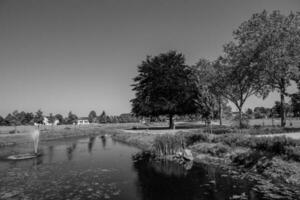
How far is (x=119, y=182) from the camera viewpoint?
15.9 metres

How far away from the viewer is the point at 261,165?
16.8m

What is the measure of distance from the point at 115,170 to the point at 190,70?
39498 mm

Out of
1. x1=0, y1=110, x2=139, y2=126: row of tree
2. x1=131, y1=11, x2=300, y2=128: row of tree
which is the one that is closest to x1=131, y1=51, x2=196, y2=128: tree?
x1=131, y1=11, x2=300, y2=128: row of tree

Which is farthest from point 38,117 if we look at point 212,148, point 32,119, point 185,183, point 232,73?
point 185,183

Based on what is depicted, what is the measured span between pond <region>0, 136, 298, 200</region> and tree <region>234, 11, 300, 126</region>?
17950 millimetres

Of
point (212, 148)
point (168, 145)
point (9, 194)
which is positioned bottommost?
point (9, 194)

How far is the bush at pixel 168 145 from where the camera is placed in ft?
82.0

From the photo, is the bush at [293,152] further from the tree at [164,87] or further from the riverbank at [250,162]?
the tree at [164,87]

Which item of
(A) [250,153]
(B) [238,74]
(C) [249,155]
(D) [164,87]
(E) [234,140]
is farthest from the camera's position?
(D) [164,87]

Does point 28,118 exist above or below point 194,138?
above

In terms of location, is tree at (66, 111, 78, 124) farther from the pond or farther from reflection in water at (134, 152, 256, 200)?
reflection in water at (134, 152, 256, 200)

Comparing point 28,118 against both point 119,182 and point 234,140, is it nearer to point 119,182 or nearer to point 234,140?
point 119,182

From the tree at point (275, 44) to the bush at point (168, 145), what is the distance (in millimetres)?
15604

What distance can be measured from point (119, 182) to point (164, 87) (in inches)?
1389
